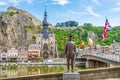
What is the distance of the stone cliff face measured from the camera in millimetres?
127875

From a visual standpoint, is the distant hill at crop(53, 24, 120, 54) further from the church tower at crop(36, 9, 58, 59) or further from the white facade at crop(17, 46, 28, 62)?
the white facade at crop(17, 46, 28, 62)

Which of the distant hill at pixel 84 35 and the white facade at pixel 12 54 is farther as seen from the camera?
the distant hill at pixel 84 35

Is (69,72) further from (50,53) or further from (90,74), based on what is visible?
(50,53)

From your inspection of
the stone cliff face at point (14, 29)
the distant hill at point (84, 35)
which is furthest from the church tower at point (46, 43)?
the stone cliff face at point (14, 29)

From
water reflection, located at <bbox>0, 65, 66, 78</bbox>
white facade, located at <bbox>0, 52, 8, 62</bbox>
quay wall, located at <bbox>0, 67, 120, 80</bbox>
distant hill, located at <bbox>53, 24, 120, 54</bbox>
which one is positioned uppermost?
distant hill, located at <bbox>53, 24, 120, 54</bbox>

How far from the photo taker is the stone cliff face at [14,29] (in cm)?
12788

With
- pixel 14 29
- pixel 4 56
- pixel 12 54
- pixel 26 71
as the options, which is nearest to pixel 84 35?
pixel 14 29

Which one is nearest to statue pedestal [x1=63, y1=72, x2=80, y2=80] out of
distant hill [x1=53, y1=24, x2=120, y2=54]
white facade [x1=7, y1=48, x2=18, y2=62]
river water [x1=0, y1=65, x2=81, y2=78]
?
river water [x1=0, y1=65, x2=81, y2=78]

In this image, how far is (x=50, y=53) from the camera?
380 ft

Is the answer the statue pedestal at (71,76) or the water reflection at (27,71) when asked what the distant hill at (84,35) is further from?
the statue pedestal at (71,76)

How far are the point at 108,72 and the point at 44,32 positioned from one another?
106m

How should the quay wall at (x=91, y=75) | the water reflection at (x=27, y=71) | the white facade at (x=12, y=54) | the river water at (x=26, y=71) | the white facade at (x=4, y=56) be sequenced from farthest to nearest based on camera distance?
the white facade at (x=12, y=54) → the white facade at (x=4, y=56) → the water reflection at (x=27, y=71) → the river water at (x=26, y=71) → the quay wall at (x=91, y=75)

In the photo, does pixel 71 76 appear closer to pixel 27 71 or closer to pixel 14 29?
pixel 27 71

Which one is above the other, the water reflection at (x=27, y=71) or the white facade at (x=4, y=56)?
the white facade at (x=4, y=56)
